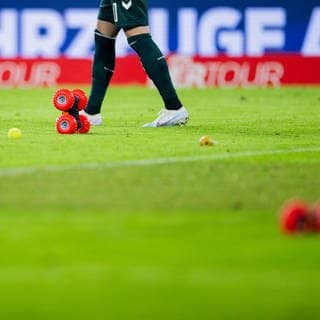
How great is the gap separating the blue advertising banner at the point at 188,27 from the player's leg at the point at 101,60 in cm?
862

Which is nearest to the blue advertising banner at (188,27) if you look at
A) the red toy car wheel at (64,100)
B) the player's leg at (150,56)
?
the player's leg at (150,56)

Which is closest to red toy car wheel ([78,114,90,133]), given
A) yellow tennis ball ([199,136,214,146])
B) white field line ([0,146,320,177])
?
yellow tennis ball ([199,136,214,146])

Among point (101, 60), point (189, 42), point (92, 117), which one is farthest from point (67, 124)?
point (189, 42)

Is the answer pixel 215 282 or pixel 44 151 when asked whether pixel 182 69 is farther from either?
pixel 215 282

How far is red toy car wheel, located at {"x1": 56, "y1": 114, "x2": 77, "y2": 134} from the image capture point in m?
12.8

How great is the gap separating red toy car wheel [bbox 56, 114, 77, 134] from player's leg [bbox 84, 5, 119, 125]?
1307 mm

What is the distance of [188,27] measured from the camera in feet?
75.9

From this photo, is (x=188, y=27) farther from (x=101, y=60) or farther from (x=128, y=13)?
(x=128, y=13)

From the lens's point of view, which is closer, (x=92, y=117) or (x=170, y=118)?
(x=170, y=118)

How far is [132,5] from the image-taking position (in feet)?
45.2

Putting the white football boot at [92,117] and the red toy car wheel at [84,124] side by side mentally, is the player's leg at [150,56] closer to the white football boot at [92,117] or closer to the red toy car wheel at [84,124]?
the white football boot at [92,117]

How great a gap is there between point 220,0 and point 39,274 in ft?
56.9

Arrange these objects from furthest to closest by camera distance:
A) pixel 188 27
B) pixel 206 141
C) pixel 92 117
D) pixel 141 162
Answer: pixel 188 27 < pixel 92 117 < pixel 206 141 < pixel 141 162

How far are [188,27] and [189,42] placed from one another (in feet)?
0.94
